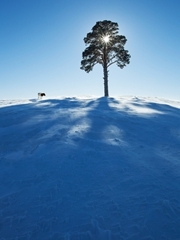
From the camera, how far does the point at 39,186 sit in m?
4.26

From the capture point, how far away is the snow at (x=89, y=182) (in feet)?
10.8

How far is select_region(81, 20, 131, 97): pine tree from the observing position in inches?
856

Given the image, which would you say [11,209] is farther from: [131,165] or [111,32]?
[111,32]

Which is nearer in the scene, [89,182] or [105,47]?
[89,182]

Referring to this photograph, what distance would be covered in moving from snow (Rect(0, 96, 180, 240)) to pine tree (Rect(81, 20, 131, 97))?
51.1 feet

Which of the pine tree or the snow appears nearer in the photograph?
the snow

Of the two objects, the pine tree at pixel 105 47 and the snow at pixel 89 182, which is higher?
the pine tree at pixel 105 47

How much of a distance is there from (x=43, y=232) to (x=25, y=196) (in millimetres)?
997

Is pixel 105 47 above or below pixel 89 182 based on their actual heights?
above

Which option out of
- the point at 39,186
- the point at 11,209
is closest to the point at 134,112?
the point at 39,186

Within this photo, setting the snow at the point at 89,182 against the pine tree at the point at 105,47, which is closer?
the snow at the point at 89,182

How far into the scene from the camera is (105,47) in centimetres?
2191

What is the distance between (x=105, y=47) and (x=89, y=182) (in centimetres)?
2001

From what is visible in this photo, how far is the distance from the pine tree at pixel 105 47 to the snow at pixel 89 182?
51.1ft
